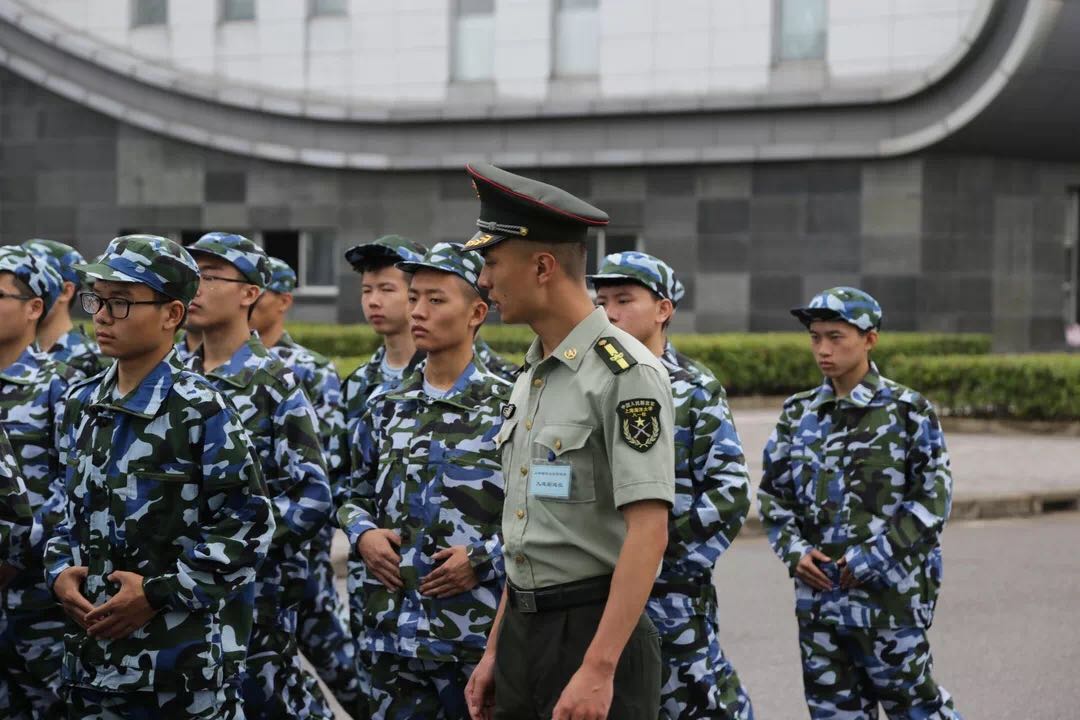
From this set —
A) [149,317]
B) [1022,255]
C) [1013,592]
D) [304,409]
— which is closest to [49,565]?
[149,317]

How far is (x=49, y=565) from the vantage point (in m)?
4.34

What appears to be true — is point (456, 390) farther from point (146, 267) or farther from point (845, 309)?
point (845, 309)

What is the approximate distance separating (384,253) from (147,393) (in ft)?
8.75

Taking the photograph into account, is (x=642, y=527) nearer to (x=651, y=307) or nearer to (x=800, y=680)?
(x=651, y=307)

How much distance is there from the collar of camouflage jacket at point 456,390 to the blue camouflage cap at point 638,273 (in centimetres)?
73

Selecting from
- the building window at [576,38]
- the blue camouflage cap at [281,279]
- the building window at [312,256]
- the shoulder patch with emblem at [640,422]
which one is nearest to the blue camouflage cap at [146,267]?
the shoulder patch with emblem at [640,422]

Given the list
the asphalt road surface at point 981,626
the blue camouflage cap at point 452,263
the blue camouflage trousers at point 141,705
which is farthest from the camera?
the asphalt road surface at point 981,626

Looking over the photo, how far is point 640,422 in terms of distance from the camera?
3500mm

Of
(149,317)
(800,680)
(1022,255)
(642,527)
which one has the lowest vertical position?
(800,680)

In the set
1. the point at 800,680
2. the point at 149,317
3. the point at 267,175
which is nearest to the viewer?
the point at 149,317

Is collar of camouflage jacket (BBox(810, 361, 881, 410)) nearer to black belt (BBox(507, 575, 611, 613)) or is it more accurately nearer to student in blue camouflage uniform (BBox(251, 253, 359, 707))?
student in blue camouflage uniform (BBox(251, 253, 359, 707))

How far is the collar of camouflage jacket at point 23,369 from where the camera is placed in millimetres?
5359

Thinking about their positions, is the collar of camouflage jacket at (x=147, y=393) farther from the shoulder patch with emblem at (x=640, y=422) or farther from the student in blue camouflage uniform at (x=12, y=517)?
the shoulder patch with emblem at (x=640, y=422)

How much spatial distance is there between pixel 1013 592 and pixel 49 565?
7.33m
